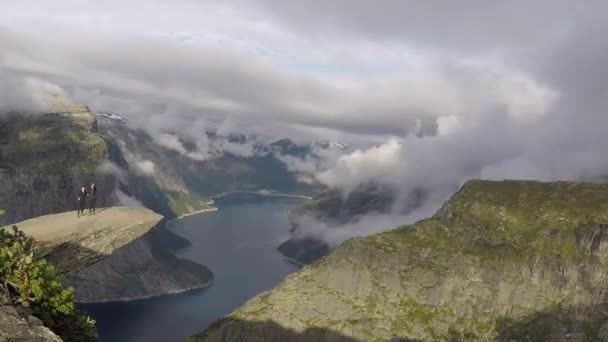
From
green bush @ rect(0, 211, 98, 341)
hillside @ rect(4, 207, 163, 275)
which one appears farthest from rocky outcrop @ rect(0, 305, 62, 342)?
hillside @ rect(4, 207, 163, 275)

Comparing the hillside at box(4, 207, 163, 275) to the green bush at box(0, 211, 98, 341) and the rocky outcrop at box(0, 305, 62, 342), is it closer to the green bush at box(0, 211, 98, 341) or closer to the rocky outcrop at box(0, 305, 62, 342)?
the green bush at box(0, 211, 98, 341)

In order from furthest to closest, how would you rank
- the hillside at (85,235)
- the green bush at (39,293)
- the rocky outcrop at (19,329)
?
1. the hillside at (85,235)
2. the green bush at (39,293)
3. the rocky outcrop at (19,329)

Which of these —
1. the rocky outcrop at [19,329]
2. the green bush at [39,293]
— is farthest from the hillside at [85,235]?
the rocky outcrop at [19,329]

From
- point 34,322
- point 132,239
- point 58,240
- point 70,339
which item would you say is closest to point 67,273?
point 58,240

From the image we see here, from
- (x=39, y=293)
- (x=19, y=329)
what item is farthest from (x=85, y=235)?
(x=19, y=329)

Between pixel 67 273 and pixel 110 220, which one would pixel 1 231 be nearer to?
pixel 67 273

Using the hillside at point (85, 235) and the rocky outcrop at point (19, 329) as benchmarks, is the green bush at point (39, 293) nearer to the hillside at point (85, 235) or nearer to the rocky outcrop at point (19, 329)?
the rocky outcrop at point (19, 329)

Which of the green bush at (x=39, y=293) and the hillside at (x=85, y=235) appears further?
the hillside at (x=85, y=235)

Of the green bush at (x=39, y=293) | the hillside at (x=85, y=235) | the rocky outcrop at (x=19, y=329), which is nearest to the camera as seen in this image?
the rocky outcrop at (x=19, y=329)
